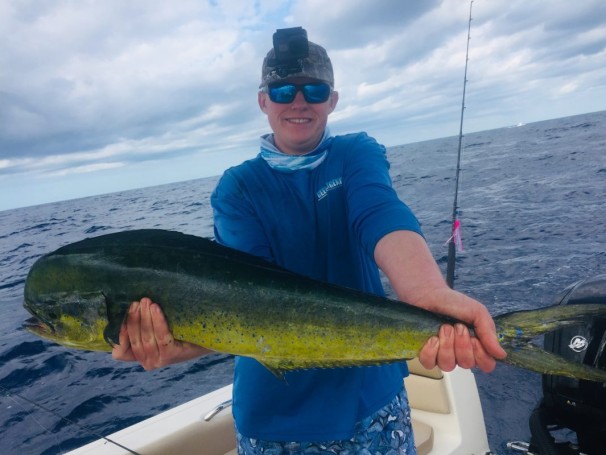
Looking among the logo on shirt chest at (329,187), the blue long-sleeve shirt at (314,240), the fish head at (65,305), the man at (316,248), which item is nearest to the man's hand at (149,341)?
the man at (316,248)

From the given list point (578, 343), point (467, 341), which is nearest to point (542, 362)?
point (467, 341)

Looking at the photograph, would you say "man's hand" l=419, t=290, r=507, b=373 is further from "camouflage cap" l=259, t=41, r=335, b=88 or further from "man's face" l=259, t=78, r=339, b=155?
"camouflage cap" l=259, t=41, r=335, b=88

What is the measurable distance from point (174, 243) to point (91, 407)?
624 cm

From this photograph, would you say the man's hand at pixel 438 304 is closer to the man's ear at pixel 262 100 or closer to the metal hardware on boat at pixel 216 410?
the man's ear at pixel 262 100

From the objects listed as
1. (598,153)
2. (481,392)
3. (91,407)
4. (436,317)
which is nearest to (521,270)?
(481,392)

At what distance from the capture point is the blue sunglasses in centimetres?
247

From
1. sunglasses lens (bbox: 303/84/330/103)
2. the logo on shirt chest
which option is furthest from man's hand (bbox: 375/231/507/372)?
sunglasses lens (bbox: 303/84/330/103)

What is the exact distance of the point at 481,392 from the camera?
6.26 meters

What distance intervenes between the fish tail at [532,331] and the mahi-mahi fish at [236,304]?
363mm

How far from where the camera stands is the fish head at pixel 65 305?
6.78ft

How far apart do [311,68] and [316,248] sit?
97 centimetres

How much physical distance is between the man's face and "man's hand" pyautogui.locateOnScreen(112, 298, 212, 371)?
3.63 ft

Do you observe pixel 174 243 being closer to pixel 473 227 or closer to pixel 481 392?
pixel 481 392

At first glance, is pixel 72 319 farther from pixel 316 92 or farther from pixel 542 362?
pixel 542 362
